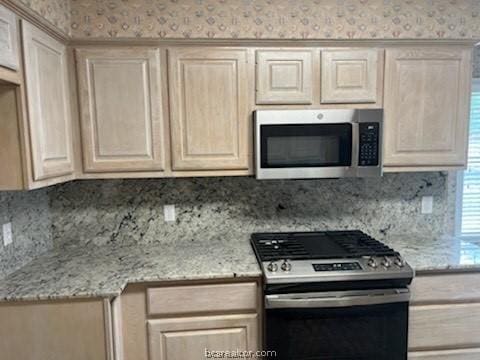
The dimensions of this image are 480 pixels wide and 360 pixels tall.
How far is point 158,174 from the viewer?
1920mm

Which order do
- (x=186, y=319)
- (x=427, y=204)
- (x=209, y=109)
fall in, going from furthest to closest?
(x=427, y=204) → (x=209, y=109) → (x=186, y=319)

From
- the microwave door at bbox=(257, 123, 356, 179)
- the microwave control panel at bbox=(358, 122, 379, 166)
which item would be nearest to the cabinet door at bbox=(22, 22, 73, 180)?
the microwave door at bbox=(257, 123, 356, 179)

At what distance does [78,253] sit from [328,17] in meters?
2.10

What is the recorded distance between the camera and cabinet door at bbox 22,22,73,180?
1.45 m

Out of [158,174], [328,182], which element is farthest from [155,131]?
[328,182]

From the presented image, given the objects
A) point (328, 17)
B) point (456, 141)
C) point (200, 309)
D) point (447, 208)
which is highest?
point (328, 17)

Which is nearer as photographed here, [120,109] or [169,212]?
[120,109]

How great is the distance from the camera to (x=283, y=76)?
190 centimetres

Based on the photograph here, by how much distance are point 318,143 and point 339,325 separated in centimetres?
Answer: 99

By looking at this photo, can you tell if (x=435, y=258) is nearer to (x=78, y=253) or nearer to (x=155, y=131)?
(x=155, y=131)

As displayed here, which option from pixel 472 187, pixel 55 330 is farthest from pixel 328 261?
pixel 472 187

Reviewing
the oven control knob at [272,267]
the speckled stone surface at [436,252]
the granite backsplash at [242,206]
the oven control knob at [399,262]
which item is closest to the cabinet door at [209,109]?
the granite backsplash at [242,206]

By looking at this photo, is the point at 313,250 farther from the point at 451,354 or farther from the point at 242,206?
the point at 451,354

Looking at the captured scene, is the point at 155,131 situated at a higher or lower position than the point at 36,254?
higher
